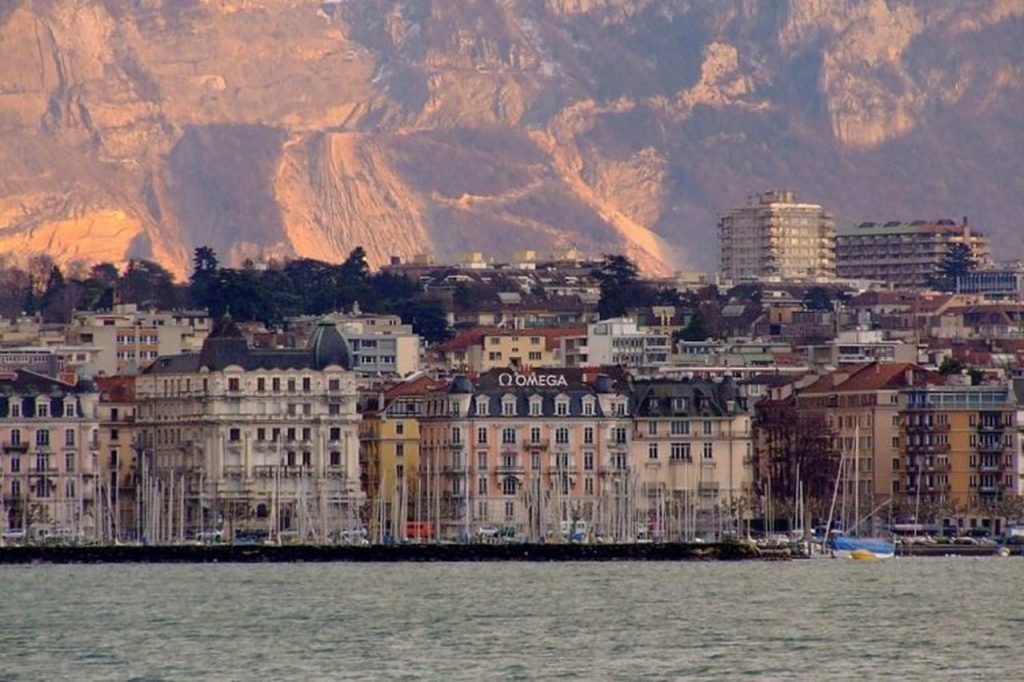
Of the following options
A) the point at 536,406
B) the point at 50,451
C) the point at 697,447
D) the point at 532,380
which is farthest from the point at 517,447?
the point at 50,451

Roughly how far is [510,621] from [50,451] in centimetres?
5750

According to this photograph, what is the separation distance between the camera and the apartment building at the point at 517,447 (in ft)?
634

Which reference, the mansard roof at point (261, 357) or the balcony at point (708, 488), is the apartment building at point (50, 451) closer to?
the mansard roof at point (261, 357)

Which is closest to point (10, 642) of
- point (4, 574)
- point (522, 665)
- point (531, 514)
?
point (522, 665)

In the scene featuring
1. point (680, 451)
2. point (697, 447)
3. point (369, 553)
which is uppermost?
point (697, 447)

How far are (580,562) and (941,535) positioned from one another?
25.7m

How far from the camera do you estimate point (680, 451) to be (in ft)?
650

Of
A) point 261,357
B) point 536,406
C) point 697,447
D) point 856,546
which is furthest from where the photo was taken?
point 261,357

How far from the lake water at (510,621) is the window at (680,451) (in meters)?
26.9

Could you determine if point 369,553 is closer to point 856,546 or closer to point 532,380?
point 856,546

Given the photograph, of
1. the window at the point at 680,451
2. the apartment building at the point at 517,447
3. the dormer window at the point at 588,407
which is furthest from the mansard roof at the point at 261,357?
the window at the point at 680,451

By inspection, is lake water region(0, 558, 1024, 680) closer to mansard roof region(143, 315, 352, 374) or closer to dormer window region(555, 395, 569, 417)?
dormer window region(555, 395, 569, 417)

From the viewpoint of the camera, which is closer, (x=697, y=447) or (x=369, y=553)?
(x=369, y=553)

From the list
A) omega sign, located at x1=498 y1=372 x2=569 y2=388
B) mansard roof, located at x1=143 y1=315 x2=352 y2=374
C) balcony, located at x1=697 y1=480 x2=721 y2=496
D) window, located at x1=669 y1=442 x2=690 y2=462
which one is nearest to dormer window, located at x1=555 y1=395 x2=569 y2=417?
omega sign, located at x1=498 y1=372 x2=569 y2=388
